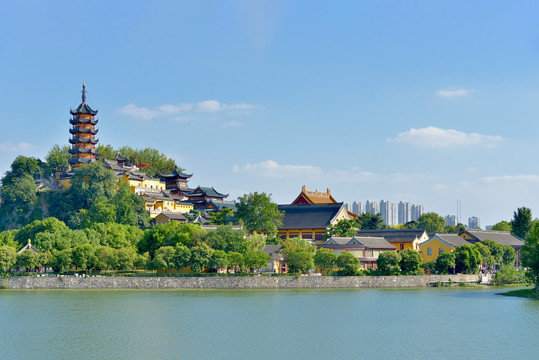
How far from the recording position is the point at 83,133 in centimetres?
8638

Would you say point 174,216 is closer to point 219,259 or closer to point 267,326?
point 219,259

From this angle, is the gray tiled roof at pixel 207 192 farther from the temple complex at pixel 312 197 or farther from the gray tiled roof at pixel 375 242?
the gray tiled roof at pixel 375 242

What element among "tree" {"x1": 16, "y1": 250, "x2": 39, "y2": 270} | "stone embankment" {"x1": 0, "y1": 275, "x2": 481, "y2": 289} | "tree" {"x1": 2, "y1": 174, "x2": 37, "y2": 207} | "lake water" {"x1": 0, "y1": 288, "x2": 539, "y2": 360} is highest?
"tree" {"x1": 2, "y1": 174, "x2": 37, "y2": 207}

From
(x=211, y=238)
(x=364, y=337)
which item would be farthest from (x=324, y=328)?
(x=211, y=238)

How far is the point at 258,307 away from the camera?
38.0 meters

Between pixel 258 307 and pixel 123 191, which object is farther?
pixel 123 191

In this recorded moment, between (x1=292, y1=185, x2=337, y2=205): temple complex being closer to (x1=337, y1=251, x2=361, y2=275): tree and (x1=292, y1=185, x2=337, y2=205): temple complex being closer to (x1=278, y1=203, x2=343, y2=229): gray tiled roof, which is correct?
(x1=278, y1=203, x2=343, y2=229): gray tiled roof

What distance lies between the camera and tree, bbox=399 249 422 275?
176ft

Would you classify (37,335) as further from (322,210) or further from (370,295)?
(322,210)

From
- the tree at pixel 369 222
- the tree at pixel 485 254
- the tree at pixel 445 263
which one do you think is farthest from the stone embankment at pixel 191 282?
the tree at pixel 369 222

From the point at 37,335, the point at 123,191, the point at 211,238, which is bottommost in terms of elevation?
the point at 37,335

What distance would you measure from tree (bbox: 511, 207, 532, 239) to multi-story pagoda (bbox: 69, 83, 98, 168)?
4945 centimetres

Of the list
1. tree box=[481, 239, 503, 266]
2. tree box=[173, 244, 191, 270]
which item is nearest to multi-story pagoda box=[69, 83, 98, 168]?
tree box=[173, 244, 191, 270]

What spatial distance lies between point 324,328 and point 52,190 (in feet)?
178
